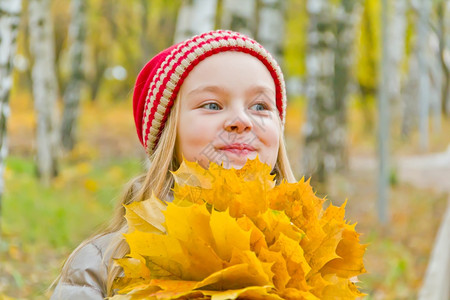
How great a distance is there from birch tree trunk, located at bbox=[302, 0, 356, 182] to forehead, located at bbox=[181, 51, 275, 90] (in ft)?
24.9

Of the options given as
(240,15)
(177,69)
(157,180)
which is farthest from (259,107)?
(240,15)

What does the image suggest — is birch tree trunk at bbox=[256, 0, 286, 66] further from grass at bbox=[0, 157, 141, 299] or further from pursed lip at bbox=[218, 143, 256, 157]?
pursed lip at bbox=[218, 143, 256, 157]

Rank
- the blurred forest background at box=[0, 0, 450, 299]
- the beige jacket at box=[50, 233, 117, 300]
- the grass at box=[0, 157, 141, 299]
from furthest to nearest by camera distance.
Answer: the blurred forest background at box=[0, 0, 450, 299], the grass at box=[0, 157, 141, 299], the beige jacket at box=[50, 233, 117, 300]

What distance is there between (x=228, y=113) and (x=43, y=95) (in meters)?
9.00

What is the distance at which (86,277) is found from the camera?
1.81 meters

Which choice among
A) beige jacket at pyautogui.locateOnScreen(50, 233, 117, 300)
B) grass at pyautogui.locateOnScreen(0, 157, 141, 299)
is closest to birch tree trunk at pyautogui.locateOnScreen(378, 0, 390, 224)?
grass at pyautogui.locateOnScreen(0, 157, 141, 299)

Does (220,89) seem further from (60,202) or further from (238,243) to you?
(60,202)

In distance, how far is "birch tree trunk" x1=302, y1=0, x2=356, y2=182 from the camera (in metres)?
9.82

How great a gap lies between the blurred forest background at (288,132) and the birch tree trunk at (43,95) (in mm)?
25

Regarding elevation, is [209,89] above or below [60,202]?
above

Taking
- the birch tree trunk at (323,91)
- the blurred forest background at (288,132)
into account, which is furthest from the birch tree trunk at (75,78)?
the birch tree trunk at (323,91)

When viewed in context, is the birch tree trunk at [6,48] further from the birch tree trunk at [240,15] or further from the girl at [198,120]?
the birch tree trunk at [240,15]

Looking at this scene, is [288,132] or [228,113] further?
[288,132]

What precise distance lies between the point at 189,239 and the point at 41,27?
9971mm
